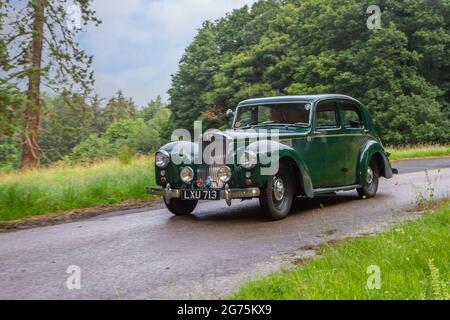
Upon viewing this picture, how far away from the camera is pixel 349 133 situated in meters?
10.4

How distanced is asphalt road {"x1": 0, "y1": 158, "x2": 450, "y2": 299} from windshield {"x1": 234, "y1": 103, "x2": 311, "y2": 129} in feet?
4.89

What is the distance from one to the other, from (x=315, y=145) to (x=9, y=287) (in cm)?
571

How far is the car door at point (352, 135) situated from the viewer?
1030cm

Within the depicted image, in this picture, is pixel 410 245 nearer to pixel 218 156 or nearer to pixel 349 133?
pixel 218 156

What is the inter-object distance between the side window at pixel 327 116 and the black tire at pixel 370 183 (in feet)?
4.30

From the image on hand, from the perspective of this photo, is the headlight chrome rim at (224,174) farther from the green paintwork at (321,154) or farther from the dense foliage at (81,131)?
the dense foliage at (81,131)

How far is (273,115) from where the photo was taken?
33.6 ft

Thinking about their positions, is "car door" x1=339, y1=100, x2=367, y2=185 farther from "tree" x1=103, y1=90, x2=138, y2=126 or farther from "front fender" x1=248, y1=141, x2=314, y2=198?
"tree" x1=103, y1=90, x2=138, y2=126

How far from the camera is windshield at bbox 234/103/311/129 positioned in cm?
988

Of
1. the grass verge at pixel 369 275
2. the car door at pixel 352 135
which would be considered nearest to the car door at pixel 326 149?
the car door at pixel 352 135

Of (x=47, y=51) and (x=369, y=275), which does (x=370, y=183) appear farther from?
Result: (x=47, y=51)

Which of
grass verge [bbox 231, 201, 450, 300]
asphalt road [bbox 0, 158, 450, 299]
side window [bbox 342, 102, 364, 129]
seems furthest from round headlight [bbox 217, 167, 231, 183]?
side window [bbox 342, 102, 364, 129]

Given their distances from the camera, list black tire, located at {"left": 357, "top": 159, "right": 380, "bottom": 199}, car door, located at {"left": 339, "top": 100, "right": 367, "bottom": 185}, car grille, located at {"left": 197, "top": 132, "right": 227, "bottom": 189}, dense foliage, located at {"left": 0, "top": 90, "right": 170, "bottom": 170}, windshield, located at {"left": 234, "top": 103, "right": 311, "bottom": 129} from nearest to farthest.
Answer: car grille, located at {"left": 197, "top": 132, "right": 227, "bottom": 189}
windshield, located at {"left": 234, "top": 103, "right": 311, "bottom": 129}
car door, located at {"left": 339, "top": 100, "right": 367, "bottom": 185}
black tire, located at {"left": 357, "top": 159, "right": 380, "bottom": 199}
dense foliage, located at {"left": 0, "top": 90, "right": 170, "bottom": 170}

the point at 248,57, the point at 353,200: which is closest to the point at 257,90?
the point at 248,57
